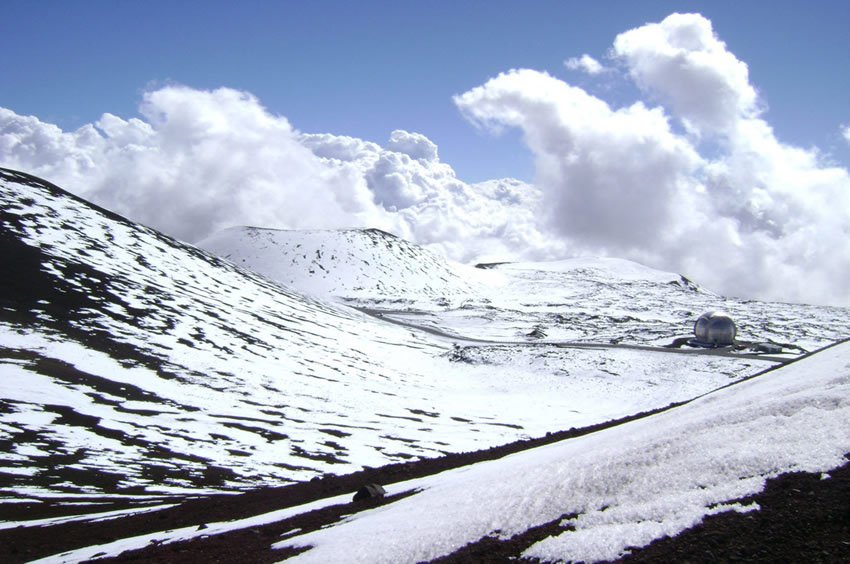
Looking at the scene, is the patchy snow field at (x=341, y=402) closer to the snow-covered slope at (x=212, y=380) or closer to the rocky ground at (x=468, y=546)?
the snow-covered slope at (x=212, y=380)

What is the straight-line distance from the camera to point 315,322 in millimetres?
113000

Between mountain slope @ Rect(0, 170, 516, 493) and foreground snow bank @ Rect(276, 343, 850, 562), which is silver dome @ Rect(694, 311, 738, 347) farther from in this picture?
foreground snow bank @ Rect(276, 343, 850, 562)

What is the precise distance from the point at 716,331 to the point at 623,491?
93007mm

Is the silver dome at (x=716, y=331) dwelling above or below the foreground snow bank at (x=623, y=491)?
above

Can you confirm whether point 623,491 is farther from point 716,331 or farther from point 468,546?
point 716,331

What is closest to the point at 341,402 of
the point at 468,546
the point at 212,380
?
the point at 212,380

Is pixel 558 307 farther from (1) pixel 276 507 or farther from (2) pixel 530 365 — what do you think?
(1) pixel 276 507

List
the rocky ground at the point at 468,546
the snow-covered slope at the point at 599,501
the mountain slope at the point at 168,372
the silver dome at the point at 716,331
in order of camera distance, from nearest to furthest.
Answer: the rocky ground at the point at 468,546 → the snow-covered slope at the point at 599,501 → the mountain slope at the point at 168,372 → the silver dome at the point at 716,331

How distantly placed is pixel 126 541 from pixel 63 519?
27.5 ft

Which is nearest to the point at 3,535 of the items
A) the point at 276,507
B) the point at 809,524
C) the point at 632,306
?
the point at 276,507

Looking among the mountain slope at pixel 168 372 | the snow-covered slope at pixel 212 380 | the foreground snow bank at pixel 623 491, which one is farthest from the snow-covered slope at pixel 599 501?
the mountain slope at pixel 168 372

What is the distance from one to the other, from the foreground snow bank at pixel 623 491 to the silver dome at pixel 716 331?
8461cm

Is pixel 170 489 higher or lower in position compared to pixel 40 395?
lower

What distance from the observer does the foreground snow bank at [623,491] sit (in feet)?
34.4
